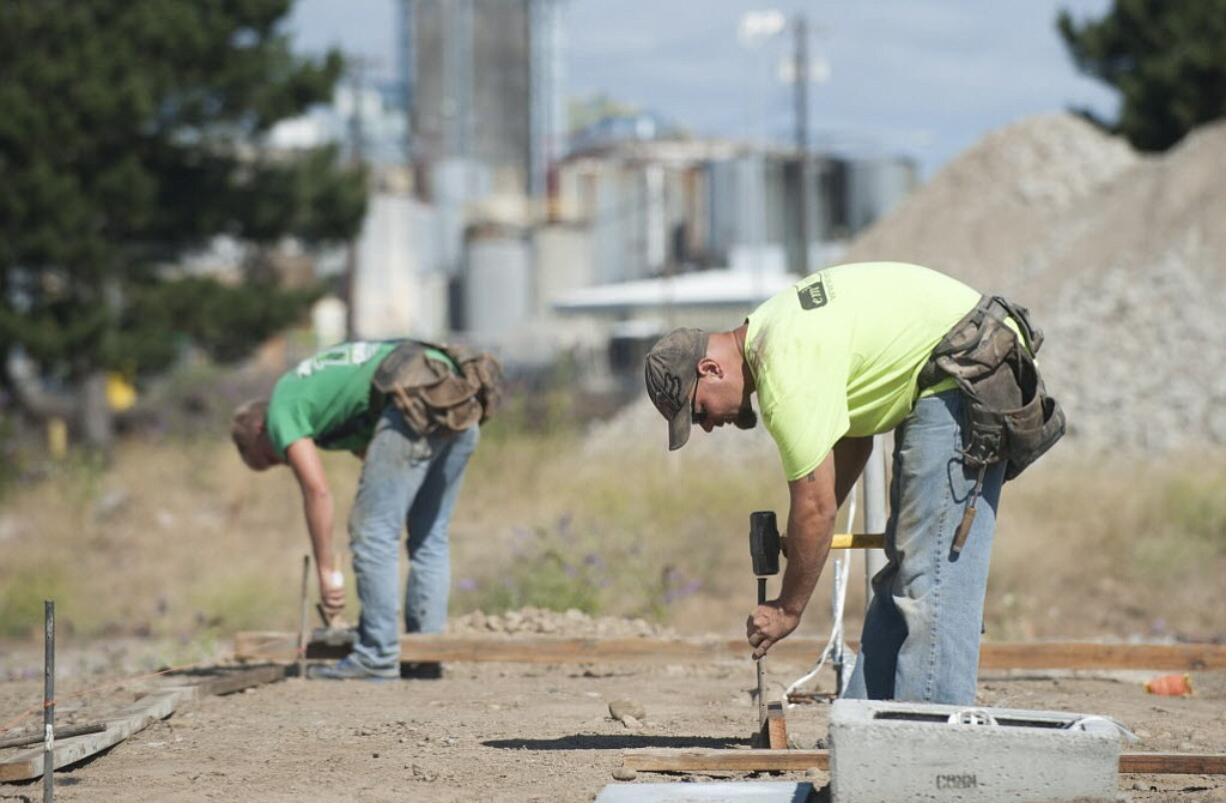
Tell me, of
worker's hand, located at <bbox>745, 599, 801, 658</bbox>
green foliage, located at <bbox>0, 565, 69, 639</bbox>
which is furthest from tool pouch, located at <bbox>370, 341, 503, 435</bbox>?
green foliage, located at <bbox>0, 565, 69, 639</bbox>

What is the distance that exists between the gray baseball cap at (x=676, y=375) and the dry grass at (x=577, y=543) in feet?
16.5

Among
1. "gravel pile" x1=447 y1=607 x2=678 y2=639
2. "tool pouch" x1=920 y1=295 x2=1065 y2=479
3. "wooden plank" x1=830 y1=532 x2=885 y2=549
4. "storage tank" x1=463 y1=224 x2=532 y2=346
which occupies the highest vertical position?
"storage tank" x1=463 y1=224 x2=532 y2=346

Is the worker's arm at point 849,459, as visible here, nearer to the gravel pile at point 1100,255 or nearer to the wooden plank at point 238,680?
the wooden plank at point 238,680

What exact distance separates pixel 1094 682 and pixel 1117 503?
5927 mm

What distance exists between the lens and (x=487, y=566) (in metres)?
11.8

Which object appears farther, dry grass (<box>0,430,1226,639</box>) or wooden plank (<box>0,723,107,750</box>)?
dry grass (<box>0,430,1226,639</box>)

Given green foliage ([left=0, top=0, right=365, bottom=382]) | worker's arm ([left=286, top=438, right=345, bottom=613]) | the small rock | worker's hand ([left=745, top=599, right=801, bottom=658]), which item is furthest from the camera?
green foliage ([left=0, top=0, right=365, bottom=382])

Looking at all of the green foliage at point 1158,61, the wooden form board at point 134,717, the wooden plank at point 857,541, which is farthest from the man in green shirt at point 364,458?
the green foliage at point 1158,61

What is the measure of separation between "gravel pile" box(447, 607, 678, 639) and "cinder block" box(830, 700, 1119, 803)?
3.68 metres

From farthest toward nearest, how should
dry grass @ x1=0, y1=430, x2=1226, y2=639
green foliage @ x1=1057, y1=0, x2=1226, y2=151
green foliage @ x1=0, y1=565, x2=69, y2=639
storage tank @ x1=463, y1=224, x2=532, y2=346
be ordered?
storage tank @ x1=463, y1=224, x2=532, y2=346 → green foliage @ x1=1057, y1=0, x2=1226, y2=151 → green foliage @ x1=0, y1=565, x2=69, y2=639 → dry grass @ x1=0, y1=430, x2=1226, y2=639

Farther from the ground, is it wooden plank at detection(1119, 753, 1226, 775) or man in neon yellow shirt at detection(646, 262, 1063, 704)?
man in neon yellow shirt at detection(646, 262, 1063, 704)

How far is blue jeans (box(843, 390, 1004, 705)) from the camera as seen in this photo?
469 cm

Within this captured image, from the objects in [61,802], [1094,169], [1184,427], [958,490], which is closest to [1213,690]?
[958,490]

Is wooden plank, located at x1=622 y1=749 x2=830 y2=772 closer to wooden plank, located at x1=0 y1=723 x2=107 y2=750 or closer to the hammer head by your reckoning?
the hammer head
